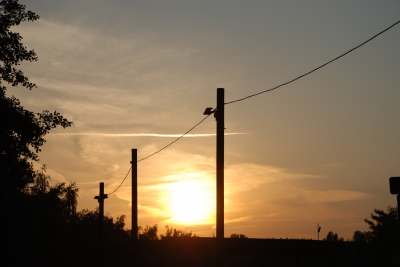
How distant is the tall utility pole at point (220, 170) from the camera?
67.8 ft

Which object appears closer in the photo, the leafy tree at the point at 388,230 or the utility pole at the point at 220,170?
the utility pole at the point at 220,170

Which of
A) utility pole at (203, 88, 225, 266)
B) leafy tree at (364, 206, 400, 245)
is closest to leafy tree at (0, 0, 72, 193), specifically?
utility pole at (203, 88, 225, 266)

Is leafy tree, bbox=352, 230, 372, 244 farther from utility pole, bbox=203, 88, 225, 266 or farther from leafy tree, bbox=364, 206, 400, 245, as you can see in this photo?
utility pole, bbox=203, 88, 225, 266

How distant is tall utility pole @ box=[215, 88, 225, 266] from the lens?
2067 cm

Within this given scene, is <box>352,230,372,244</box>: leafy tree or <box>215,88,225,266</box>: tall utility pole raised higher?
<box>215,88,225,266</box>: tall utility pole

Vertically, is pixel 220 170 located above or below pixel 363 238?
above

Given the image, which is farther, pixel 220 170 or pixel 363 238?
pixel 363 238

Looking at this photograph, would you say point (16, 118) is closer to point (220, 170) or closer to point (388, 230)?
point (220, 170)

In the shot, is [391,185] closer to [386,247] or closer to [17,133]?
[17,133]

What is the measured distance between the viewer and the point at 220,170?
69.4ft

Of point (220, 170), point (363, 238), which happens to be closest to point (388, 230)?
point (363, 238)

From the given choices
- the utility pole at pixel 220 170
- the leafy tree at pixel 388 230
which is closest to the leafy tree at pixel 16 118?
the utility pole at pixel 220 170

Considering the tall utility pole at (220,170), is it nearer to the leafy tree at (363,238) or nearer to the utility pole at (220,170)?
the utility pole at (220,170)

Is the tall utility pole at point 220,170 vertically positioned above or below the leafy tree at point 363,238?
above
